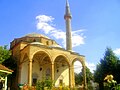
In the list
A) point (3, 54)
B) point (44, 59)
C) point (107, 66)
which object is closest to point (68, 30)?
point (44, 59)

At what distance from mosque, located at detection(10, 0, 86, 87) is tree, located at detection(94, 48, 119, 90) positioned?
3181 millimetres

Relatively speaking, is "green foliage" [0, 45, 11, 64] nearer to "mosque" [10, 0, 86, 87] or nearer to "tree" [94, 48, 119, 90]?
"mosque" [10, 0, 86, 87]

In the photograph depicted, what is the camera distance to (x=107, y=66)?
23.8 metres

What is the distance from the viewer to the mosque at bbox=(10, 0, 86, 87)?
23.4m

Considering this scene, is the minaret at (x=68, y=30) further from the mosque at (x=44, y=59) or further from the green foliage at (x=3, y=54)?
the green foliage at (x=3, y=54)

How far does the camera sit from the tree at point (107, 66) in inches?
922

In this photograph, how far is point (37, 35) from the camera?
30.2 meters

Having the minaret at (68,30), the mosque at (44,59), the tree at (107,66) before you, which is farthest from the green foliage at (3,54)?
the tree at (107,66)

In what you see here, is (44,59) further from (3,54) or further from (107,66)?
(107,66)

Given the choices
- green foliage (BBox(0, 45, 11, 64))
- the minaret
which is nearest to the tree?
the minaret

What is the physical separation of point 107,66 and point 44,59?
307 inches

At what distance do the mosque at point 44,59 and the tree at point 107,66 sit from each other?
318 centimetres

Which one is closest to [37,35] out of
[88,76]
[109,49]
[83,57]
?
[83,57]

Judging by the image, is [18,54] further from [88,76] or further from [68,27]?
[88,76]
